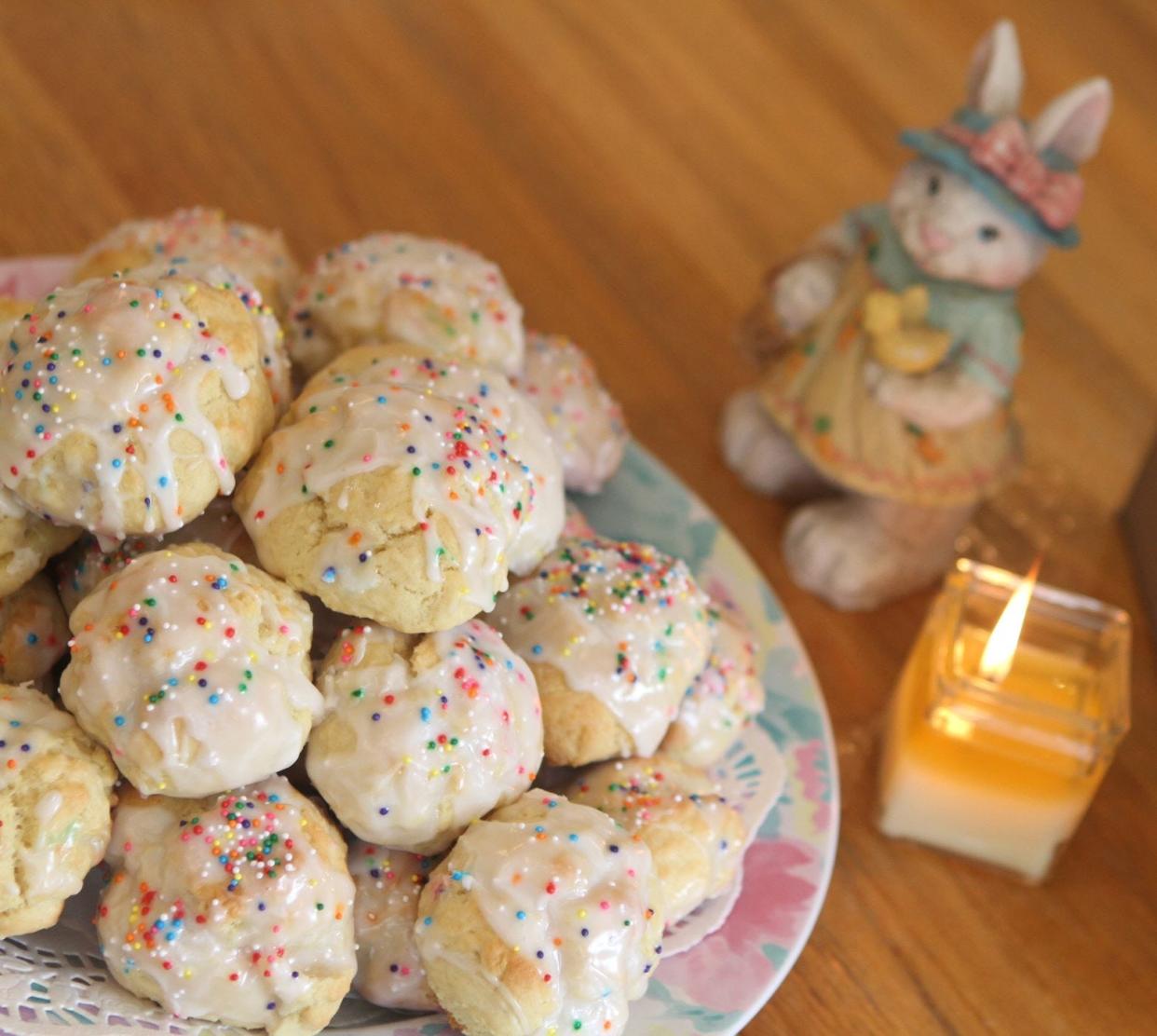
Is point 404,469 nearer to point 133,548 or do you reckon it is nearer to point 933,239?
point 133,548

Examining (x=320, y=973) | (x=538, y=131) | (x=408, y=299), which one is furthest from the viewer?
(x=538, y=131)

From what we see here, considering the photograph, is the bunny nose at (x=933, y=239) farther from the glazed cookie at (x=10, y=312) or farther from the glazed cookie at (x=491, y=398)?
the glazed cookie at (x=10, y=312)

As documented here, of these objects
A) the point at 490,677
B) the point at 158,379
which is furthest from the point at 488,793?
the point at 158,379

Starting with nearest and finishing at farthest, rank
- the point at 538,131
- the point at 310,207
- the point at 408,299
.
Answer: the point at 408,299 → the point at 310,207 → the point at 538,131

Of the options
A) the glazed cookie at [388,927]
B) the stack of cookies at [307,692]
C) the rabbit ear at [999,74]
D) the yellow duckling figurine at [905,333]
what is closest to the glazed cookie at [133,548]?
the stack of cookies at [307,692]

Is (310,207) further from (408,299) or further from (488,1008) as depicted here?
(488,1008)

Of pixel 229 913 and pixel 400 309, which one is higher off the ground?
pixel 400 309

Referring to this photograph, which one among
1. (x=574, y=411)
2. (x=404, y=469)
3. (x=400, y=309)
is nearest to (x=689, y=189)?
(x=574, y=411)

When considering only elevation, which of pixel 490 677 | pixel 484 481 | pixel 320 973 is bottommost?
pixel 320 973
